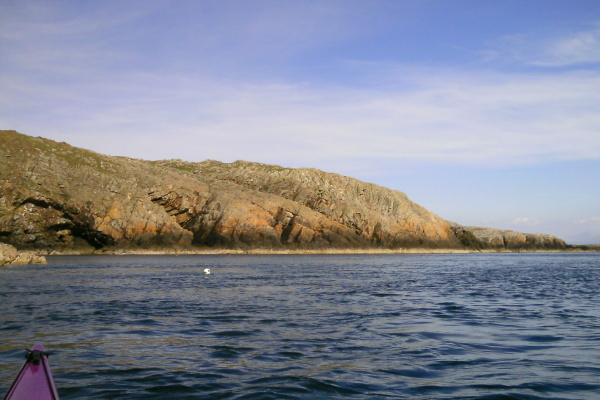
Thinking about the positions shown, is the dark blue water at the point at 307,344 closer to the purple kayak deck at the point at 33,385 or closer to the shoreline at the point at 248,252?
the purple kayak deck at the point at 33,385

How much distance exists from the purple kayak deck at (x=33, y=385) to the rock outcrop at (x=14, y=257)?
5232 centimetres

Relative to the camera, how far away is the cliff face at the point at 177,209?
279ft

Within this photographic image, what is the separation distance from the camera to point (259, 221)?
106375 mm

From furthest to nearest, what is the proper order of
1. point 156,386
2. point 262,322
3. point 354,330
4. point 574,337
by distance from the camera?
point 262,322 → point 354,330 → point 574,337 → point 156,386

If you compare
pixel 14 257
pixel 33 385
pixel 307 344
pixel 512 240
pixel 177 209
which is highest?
pixel 177 209

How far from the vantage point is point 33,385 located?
24.5 feet

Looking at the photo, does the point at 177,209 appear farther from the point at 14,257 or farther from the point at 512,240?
the point at 512,240

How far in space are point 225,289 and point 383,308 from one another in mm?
11854

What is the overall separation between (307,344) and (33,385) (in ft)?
27.8

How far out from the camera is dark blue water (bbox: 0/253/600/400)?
10.5 meters

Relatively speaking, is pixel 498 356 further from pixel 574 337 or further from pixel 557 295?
pixel 557 295

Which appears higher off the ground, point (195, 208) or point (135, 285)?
point (195, 208)

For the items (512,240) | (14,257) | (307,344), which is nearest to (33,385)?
(307,344)

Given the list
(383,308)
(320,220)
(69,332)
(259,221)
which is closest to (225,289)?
(383,308)
